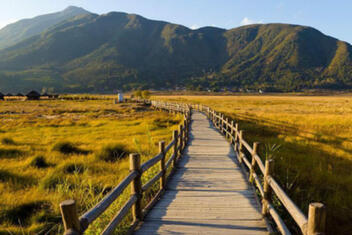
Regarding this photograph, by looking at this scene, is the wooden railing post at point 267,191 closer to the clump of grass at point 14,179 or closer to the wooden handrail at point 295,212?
the wooden handrail at point 295,212

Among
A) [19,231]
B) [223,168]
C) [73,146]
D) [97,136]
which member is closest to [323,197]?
[223,168]

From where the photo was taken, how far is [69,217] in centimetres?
205

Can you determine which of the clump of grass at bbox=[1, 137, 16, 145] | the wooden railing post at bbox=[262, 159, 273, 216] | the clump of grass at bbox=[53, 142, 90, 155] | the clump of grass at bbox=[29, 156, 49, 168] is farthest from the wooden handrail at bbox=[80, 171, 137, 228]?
the clump of grass at bbox=[1, 137, 16, 145]

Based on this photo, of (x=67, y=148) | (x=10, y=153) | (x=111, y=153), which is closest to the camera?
(x=111, y=153)

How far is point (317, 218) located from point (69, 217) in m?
2.31

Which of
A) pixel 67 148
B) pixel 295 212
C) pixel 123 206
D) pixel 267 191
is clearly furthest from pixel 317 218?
pixel 67 148

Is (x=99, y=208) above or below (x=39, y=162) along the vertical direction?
above

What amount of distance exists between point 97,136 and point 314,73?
745ft

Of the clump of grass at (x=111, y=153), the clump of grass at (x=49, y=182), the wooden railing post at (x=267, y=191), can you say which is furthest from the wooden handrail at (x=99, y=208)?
the clump of grass at (x=111, y=153)

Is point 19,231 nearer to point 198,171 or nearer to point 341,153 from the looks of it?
point 198,171

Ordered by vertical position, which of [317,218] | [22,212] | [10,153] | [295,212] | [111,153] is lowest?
[22,212]

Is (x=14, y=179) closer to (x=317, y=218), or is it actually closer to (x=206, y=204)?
(x=206, y=204)

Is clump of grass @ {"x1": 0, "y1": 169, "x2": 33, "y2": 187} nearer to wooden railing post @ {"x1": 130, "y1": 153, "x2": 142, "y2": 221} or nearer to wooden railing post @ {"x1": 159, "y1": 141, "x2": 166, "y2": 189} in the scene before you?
wooden railing post @ {"x1": 159, "y1": 141, "x2": 166, "y2": 189}

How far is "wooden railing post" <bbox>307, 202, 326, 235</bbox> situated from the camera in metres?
2.06
